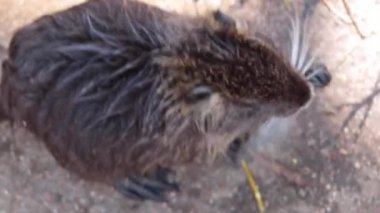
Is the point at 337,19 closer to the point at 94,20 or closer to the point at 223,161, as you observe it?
the point at 223,161

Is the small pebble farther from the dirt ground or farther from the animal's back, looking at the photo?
the animal's back

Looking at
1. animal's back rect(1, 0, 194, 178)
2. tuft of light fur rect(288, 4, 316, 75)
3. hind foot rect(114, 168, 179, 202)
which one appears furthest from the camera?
hind foot rect(114, 168, 179, 202)

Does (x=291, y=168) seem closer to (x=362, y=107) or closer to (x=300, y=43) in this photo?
(x=362, y=107)

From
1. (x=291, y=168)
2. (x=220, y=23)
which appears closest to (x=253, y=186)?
(x=291, y=168)

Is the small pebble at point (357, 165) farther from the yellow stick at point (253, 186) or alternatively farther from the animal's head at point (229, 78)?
the animal's head at point (229, 78)

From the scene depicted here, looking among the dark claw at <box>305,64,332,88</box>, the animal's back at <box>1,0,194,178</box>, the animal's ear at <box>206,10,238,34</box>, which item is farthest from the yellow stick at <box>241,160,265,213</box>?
the animal's ear at <box>206,10,238,34</box>

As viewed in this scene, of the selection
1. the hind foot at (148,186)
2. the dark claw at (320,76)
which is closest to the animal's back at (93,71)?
the hind foot at (148,186)
